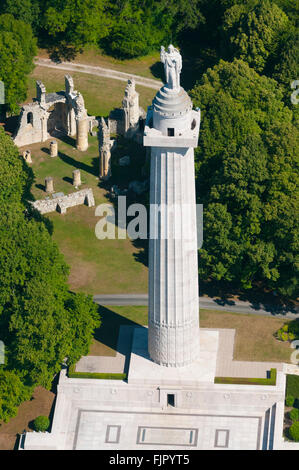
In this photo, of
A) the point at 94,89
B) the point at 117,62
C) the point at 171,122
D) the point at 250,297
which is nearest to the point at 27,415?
the point at 250,297

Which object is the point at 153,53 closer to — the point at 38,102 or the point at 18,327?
the point at 38,102

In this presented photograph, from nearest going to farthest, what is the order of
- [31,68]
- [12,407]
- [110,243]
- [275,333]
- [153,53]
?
[12,407] → [275,333] → [110,243] → [31,68] → [153,53]

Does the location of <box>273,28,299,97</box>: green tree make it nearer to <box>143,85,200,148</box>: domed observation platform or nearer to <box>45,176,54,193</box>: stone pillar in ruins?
<box>45,176,54,193</box>: stone pillar in ruins

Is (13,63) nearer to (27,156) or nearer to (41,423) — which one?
(27,156)

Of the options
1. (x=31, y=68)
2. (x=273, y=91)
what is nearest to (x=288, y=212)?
(x=273, y=91)

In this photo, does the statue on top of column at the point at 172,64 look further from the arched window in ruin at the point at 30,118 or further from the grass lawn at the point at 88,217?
the arched window in ruin at the point at 30,118

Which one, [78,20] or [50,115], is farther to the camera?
[78,20]

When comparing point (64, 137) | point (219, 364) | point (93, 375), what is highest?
point (64, 137)

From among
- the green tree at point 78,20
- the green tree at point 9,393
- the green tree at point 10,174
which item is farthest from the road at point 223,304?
the green tree at point 78,20
